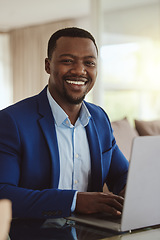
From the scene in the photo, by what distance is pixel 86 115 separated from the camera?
5.11 ft

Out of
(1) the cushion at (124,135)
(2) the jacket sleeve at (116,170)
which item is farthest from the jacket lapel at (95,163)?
(1) the cushion at (124,135)

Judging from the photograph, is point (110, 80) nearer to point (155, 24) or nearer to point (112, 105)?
point (112, 105)

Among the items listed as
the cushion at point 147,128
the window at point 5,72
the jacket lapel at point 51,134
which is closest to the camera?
the jacket lapel at point 51,134

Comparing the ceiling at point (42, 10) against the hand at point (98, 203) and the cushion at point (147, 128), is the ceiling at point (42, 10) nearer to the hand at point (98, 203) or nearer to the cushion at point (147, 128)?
the cushion at point (147, 128)

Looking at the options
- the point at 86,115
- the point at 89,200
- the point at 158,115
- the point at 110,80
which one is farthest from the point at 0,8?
the point at 89,200

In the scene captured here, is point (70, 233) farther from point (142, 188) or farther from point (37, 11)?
point (37, 11)

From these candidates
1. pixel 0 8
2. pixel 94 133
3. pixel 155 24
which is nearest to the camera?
pixel 94 133

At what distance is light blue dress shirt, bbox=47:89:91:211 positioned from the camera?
1.46 metres

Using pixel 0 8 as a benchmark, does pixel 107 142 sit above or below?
below

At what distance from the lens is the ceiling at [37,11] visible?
5939 millimetres

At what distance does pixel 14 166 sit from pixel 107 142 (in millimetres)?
462

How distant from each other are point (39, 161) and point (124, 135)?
1.55m

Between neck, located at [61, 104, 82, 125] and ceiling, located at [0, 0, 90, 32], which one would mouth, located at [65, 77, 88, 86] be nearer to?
neck, located at [61, 104, 82, 125]

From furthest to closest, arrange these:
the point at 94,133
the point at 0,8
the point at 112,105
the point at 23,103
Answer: the point at 0,8, the point at 112,105, the point at 94,133, the point at 23,103
